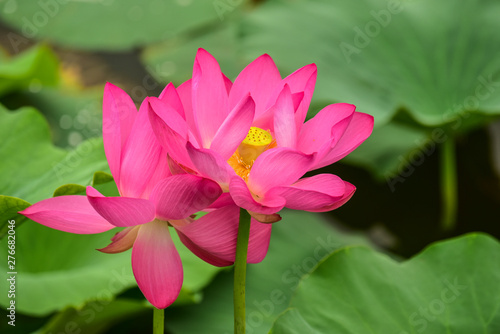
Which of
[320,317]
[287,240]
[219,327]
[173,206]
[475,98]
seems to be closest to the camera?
[173,206]

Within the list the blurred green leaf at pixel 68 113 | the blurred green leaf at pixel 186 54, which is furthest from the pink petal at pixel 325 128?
the blurred green leaf at pixel 186 54

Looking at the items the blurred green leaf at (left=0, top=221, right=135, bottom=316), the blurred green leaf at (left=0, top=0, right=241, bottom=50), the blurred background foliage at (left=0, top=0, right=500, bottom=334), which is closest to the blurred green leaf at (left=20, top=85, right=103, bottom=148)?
the blurred background foliage at (left=0, top=0, right=500, bottom=334)

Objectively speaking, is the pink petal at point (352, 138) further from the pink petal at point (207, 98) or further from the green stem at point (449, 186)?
the green stem at point (449, 186)

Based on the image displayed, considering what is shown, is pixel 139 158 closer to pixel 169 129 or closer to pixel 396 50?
pixel 169 129

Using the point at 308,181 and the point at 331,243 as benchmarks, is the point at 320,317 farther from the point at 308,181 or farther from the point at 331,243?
the point at 331,243

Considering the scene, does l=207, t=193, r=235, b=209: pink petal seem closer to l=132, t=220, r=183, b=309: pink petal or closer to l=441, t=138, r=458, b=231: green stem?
l=132, t=220, r=183, b=309: pink petal

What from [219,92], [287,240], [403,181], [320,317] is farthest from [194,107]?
[403,181]
